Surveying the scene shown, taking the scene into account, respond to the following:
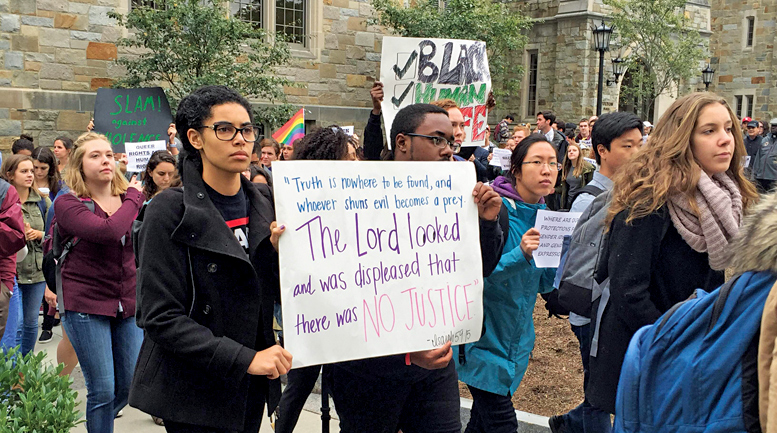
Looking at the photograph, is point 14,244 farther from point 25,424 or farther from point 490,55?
point 490,55

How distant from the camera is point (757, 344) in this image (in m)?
1.72

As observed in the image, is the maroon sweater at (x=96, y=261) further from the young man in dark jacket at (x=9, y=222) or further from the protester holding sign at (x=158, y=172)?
the protester holding sign at (x=158, y=172)

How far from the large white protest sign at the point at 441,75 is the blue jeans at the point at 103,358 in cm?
275

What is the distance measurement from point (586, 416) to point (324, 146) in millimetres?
1953

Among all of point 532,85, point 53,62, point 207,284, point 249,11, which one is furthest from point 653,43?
Result: point 207,284

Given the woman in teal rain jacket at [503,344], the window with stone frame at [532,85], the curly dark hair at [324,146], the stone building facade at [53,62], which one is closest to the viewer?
the woman in teal rain jacket at [503,344]

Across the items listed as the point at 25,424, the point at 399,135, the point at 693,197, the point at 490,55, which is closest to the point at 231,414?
the point at 25,424

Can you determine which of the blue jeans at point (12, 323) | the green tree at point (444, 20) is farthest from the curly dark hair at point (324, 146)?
the green tree at point (444, 20)

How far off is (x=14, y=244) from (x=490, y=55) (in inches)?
697

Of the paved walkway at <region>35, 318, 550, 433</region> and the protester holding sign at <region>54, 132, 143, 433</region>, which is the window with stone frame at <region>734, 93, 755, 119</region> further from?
the protester holding sign at <region>54, 132, 143, 433</region>

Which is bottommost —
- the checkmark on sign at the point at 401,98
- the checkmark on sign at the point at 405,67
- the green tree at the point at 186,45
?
the checkmark on sign at the point at 401,98

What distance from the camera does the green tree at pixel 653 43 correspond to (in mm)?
23656

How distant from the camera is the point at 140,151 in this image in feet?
24.5

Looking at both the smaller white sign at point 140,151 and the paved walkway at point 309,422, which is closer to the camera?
the paved walkway at point 309,422
